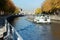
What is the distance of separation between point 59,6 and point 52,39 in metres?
53.6

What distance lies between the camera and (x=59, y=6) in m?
81.2

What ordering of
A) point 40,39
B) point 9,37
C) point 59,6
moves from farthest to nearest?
point 59,6 → point 40,39 → point 9,37

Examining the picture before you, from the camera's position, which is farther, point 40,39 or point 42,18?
point 42,18

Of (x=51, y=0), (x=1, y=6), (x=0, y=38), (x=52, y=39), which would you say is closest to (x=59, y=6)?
(x=51, y=0)

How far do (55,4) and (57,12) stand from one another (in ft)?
33.4

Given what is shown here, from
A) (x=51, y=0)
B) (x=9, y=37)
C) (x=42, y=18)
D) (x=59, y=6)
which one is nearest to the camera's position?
(x=9, y=37)

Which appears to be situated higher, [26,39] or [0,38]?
[0,38]

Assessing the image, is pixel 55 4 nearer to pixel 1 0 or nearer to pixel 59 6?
pixel 59 6

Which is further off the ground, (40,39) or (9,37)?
(9,37)

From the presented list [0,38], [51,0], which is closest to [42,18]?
[51,0]

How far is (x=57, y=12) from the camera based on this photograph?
309 feet

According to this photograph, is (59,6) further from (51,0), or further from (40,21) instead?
(40,21)

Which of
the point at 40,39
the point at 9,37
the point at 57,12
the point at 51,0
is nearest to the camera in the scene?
the point at 9,37

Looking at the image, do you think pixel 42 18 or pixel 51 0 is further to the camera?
pixel 51 0
